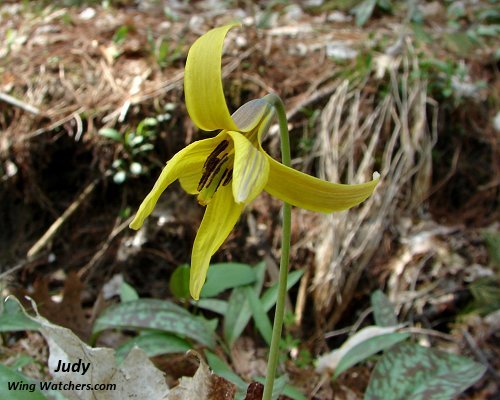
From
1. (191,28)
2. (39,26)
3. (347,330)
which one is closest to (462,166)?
(347,330)

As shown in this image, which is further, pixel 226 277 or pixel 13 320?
pixel 226 277

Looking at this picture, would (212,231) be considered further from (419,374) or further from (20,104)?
(20,104)

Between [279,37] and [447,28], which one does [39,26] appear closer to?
[279,37]

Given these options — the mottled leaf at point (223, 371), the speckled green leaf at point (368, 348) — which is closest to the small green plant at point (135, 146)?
the mottled leaf at point (223, 371)

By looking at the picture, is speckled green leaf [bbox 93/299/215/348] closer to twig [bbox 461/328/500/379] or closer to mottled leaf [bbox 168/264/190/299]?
mottled leaf [bbox 168/264/190/299]

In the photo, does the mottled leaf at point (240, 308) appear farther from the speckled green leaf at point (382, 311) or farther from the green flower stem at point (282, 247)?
the green flower stem at point (282, 247)

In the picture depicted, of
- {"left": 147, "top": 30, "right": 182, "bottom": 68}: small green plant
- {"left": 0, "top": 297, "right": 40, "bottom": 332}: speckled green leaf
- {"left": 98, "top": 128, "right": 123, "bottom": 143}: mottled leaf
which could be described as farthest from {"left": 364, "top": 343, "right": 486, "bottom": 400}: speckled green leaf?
{"left": 147, "top": 30, "right": 182, "bottom": 68}: small green plant

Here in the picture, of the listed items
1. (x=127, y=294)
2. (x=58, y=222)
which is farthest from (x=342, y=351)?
(x=58, y=222)
